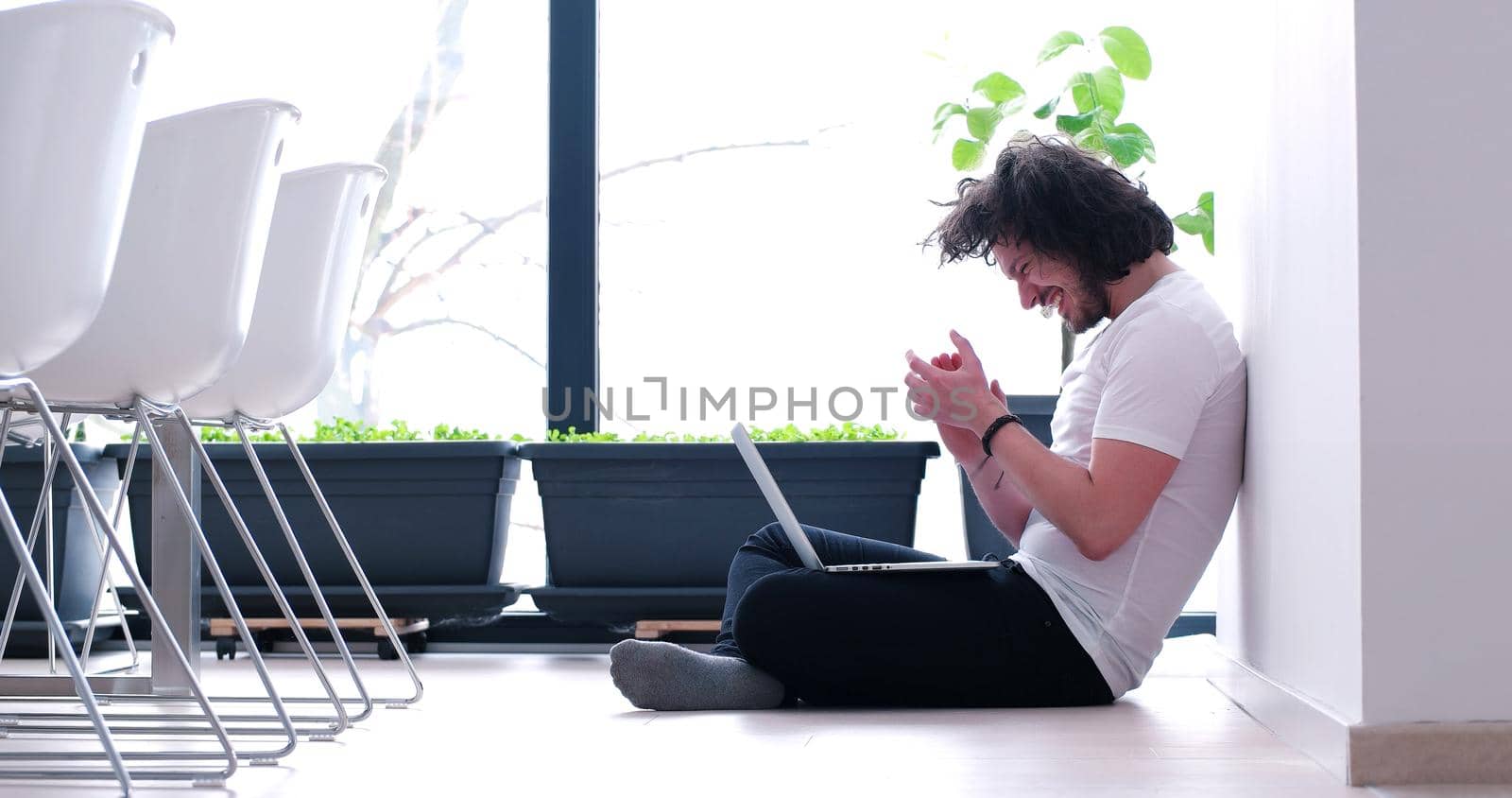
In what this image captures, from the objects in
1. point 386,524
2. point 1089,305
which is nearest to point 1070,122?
point 1089,305

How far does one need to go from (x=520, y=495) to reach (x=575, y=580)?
1.71 feet

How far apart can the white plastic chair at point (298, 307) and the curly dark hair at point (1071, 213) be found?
3.23 feet

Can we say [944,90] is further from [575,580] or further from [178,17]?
[178,17]

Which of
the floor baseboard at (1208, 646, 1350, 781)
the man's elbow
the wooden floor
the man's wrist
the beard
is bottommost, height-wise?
the wooden floor

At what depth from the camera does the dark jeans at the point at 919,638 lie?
193cm

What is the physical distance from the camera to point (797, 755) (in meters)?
1.58

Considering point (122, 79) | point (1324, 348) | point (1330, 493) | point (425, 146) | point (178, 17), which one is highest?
point (178, 17)

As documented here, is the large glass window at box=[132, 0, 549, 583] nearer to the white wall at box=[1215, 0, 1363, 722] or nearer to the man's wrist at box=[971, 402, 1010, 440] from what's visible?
the man's wrist at box=[971, 402, 1010, 440]

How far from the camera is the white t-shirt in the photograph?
1.78m

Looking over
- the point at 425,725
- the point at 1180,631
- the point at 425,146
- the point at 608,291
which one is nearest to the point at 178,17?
the point at 425,146

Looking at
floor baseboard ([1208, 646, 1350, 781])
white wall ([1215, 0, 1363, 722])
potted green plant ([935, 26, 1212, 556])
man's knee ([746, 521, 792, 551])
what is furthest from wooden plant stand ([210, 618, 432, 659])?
white wall ([1215, 0, 1363, 722])

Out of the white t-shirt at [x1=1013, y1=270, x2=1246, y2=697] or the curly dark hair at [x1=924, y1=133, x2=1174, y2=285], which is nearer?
the white t-shirt at [x1=1013, y1=270, x2=1246, y2=697]

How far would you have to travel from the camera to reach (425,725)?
1926 millimetres

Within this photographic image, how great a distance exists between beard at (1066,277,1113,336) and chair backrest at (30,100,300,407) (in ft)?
3.80
